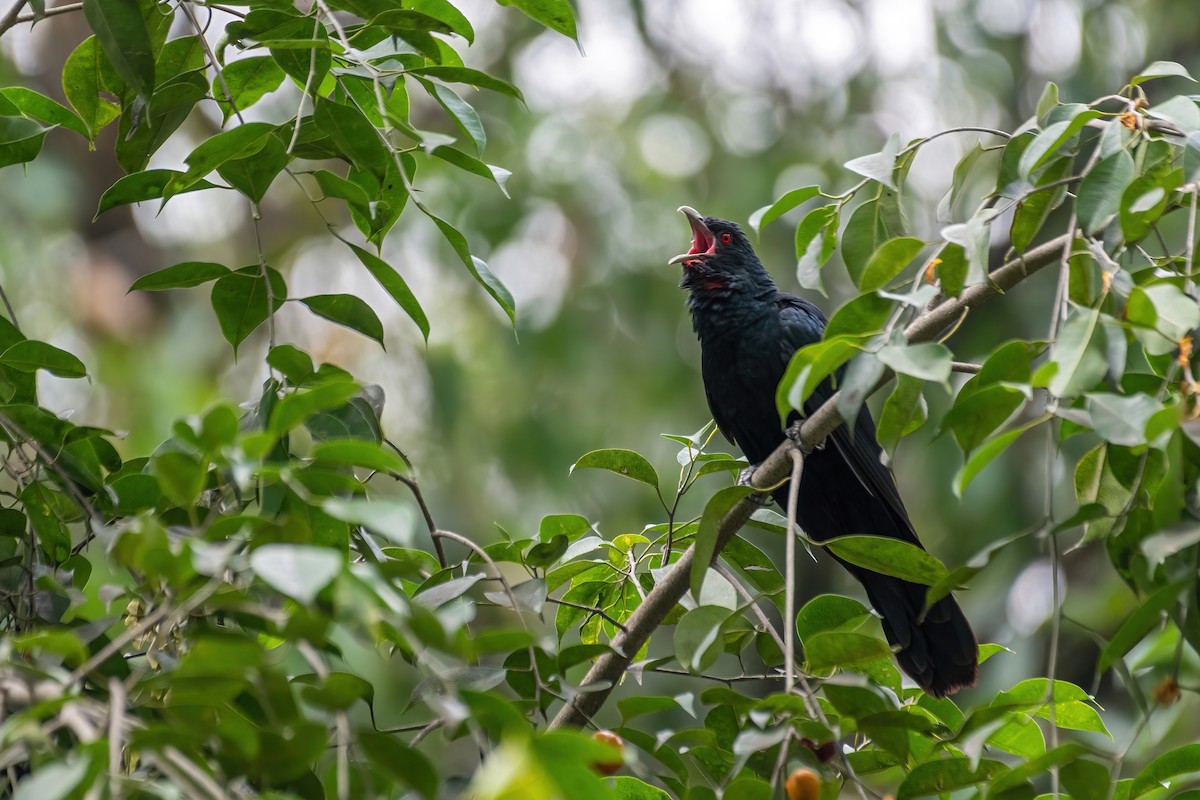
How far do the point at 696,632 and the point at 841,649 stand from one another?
0.73ft

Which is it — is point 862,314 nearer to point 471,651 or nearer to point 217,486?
point 471,651

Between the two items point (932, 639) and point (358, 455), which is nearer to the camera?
point (358, 455)

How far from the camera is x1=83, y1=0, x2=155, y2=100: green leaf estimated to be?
1804mm

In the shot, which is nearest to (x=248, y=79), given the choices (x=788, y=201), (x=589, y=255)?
(x=788, y=201)

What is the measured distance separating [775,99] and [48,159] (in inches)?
196

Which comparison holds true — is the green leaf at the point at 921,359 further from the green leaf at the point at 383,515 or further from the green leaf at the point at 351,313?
the green leaf at the point at 351,313

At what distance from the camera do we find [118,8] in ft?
5.96

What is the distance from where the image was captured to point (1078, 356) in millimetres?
1353

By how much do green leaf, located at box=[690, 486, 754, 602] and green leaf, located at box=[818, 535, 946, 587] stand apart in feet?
0.62

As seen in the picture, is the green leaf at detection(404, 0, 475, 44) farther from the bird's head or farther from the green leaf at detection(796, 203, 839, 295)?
the bird's head

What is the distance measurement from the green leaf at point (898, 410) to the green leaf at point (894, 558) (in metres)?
0.26

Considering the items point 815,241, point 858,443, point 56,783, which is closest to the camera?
point 56,783

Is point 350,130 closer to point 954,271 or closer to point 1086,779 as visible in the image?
point 954,271

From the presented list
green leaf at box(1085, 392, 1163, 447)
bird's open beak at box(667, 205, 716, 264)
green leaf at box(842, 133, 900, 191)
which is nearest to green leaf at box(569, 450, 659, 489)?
green leaf at box(842, 133, 900, 191)
